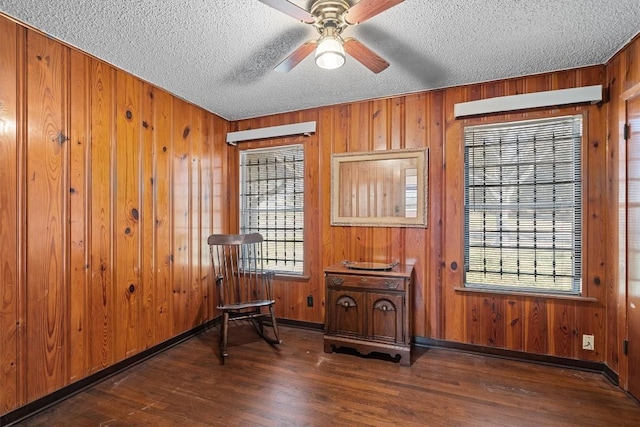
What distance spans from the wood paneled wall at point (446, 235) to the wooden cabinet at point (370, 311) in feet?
1.26

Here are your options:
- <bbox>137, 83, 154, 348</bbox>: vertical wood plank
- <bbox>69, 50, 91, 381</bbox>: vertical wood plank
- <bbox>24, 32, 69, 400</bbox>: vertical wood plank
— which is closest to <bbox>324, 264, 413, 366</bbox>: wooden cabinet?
<bbox>137, 83, 154, 348</bbox>: vertical wood plank

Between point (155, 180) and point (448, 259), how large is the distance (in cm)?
277

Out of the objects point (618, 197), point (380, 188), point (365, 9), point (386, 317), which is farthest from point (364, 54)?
point (618, 197)

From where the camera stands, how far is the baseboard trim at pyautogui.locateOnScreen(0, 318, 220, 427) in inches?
69.7

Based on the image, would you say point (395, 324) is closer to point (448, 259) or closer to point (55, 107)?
point (448, 259)

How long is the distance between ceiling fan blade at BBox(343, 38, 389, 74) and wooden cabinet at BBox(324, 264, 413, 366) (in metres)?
1.59

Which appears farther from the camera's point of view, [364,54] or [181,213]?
[181,213]

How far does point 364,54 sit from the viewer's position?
183 centimetres

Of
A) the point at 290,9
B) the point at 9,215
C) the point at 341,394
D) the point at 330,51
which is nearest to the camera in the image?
the point at 290,9

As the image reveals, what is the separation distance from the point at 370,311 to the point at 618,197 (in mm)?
2012

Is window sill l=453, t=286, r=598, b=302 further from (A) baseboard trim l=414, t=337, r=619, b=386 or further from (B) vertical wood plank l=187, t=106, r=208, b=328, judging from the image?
(B) vertical wood plank l=187, t=106, r=208, b=328

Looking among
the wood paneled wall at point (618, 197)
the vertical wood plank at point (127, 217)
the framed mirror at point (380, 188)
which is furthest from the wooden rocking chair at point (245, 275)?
the wood paneled wall at point (618, 197)

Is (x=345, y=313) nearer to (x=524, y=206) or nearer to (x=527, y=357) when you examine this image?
(x=527, y=357)

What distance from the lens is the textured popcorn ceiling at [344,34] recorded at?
171 centimetres
